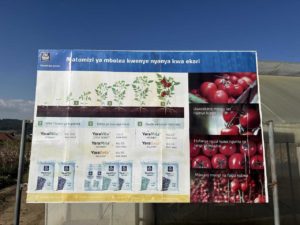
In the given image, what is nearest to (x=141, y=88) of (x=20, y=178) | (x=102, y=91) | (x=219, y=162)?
(x=102, y=91)

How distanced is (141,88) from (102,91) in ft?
1.73

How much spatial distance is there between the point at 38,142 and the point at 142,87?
1559 mm

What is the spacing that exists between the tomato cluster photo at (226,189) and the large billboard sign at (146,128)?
0.01 meters

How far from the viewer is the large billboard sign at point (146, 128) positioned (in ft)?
15.6

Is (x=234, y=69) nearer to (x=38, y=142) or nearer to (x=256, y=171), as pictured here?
(x=256, y=171)

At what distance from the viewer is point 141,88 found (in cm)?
494

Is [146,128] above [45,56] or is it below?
below

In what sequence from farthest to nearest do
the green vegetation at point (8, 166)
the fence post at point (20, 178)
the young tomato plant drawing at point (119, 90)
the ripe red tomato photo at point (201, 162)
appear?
the green vegetation at point (8, 166)
the young tomato plant drawing at point (119, 90)
the ripe red tomato photo at point (201, 162)
the fence post at point (20, 178)

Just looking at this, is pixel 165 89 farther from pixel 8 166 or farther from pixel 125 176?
pixel 8 166

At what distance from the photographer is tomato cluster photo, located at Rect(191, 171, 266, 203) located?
188 inches

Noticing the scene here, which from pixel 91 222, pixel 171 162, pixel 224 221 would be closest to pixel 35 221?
pixel 91 222

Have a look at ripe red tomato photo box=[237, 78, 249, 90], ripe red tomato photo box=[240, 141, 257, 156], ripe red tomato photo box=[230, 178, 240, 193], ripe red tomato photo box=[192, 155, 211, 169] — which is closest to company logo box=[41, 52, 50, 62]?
ripe red tomato photo box=[192, 155, 211, 169]

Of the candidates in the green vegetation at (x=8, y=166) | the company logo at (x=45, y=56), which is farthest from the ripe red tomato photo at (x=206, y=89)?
the green vegetation at (x=8, y=166)

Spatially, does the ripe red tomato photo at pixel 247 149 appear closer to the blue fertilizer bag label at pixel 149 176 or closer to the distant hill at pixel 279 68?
the blue fertilizer bag label at pixel 149 176
